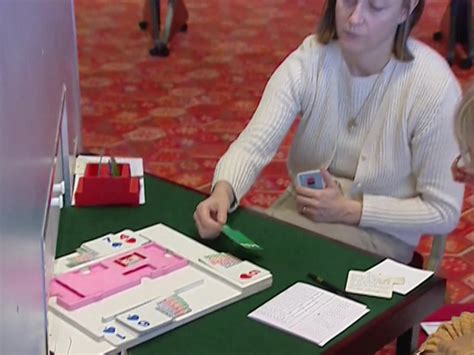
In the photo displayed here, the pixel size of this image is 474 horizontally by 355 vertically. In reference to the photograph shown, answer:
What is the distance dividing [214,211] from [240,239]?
122 mm

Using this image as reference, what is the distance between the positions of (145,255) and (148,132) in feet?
7.02

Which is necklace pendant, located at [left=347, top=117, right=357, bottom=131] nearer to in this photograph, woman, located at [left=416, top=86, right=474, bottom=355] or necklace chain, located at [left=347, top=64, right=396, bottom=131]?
necklace chain, located at [left=347, top=64, right=396, bottom=131]

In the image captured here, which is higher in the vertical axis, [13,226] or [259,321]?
[13,226]

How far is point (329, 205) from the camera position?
1.77 meters

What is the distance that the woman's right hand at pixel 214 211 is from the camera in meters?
1.50

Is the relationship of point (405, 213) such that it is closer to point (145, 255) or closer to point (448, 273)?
point (145, 255)

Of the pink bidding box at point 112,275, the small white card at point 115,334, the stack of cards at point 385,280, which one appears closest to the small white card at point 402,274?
the stack of cards at point 385,280

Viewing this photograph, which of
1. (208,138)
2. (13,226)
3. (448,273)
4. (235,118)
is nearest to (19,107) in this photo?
(13,226)

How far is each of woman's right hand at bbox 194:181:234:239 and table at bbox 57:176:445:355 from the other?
0.02 m

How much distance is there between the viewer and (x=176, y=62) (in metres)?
4.43

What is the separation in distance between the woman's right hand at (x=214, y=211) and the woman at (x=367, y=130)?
0.02m

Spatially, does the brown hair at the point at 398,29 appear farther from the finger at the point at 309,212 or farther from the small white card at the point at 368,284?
the small white card at the point at 368,284

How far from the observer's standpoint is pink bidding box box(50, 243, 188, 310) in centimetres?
128

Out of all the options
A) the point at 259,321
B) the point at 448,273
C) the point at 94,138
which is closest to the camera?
the point at 259,321
